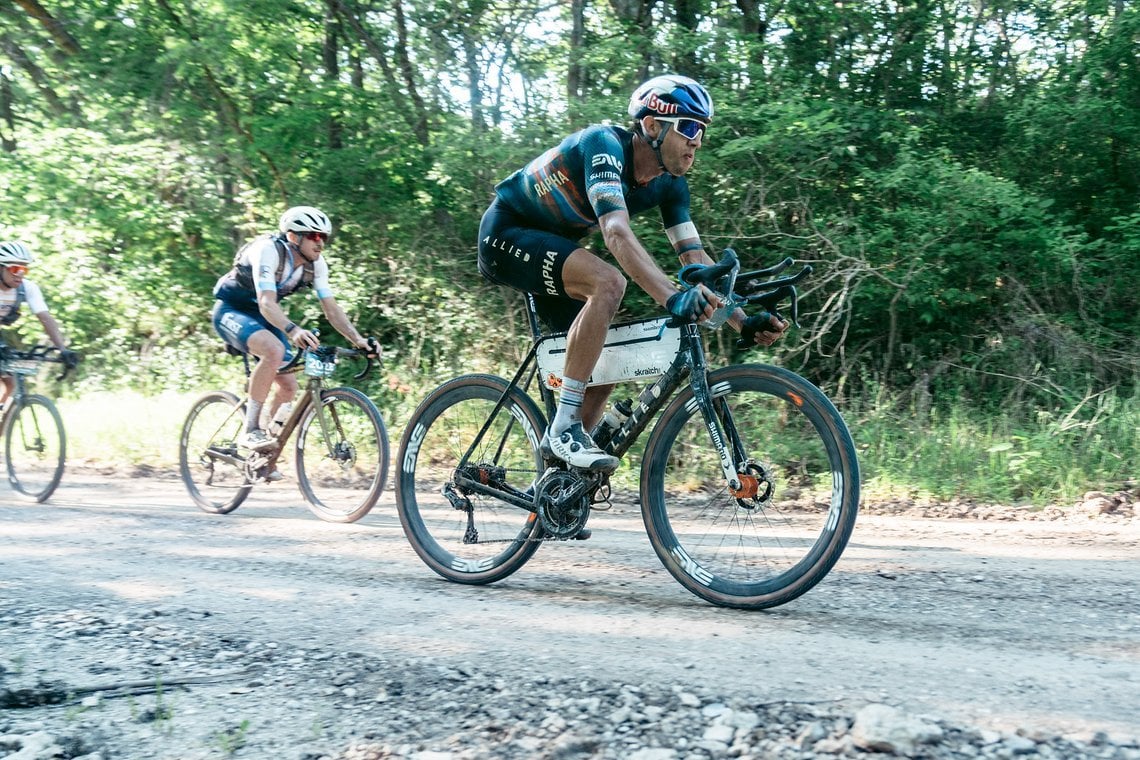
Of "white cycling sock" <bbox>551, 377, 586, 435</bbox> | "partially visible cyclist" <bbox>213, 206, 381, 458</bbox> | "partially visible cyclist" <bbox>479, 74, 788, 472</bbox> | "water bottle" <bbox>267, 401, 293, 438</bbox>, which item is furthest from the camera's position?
"water bottle" <bbox>267, 401, 293, 438</bbox>

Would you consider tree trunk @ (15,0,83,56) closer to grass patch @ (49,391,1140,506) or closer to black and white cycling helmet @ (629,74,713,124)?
grass patch @ (49,391,1140,506)

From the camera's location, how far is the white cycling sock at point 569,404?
446cm

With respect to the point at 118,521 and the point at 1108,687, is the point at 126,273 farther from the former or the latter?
the point at 1108,687

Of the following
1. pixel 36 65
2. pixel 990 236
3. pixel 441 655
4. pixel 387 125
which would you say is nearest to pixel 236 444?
pixel 441 655

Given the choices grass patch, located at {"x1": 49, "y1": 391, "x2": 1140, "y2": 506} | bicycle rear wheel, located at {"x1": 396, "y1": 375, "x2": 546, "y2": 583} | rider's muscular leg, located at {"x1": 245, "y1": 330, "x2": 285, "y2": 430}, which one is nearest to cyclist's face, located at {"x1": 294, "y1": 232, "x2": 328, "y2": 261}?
rider's muscular leg, located at {"x1": 245, "y1": 330, "x2": 285, "y2": 430}

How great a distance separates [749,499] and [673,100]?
1727 mm

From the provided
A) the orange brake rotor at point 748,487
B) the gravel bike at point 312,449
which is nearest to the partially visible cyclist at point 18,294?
the gravel bike at point 312,449

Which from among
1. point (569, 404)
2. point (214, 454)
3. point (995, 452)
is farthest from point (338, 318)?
point (995, 452)

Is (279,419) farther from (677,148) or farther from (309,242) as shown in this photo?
(677,148)

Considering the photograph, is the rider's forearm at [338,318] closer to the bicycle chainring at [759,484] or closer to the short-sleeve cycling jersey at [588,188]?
the short-sleeve cycling jersey at [588,188]

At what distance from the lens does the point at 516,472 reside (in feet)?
16.0

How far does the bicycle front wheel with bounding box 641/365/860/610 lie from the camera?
12.8 ft

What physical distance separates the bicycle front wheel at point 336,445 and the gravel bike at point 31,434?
2.33 m

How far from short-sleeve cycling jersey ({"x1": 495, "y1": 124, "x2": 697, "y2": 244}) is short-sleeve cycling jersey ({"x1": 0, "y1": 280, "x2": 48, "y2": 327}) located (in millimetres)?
5853
